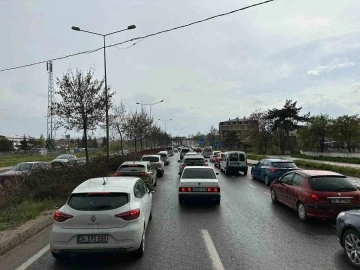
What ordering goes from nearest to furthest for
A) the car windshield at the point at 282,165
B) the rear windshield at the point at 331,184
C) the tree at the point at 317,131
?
the rear windshield at the point at 331,184, the car windshield at the point at 282,165, the tree at the point at 317,131

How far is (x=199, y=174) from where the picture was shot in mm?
11812

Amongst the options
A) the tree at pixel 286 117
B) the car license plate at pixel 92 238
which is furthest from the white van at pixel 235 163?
the tree at pixel 286 117

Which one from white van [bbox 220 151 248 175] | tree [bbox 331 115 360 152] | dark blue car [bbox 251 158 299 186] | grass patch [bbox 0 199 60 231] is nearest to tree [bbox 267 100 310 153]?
tree [bbox 331 115 360 152]

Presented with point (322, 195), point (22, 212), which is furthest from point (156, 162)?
point (322, 195)

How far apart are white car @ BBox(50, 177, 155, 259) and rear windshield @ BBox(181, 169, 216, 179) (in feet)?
19.9

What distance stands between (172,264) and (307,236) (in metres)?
3.50

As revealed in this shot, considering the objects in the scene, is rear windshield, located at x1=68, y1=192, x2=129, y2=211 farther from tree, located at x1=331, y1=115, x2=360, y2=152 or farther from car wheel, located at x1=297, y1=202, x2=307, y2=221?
tree, located at x1=331, y1=115, x2=360, y2=152

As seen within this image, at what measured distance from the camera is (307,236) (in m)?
7.15

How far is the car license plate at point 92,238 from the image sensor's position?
5324mm

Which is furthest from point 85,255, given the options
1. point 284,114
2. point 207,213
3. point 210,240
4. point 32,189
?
point 284,114

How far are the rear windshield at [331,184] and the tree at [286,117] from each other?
52.3m

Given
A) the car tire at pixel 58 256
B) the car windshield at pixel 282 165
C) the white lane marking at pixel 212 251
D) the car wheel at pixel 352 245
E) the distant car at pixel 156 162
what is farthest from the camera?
the distant car at pixel 156 162

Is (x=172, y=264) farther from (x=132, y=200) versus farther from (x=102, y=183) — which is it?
(x=102, y=183)

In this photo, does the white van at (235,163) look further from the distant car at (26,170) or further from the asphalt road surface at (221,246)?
the asphalt road surface at (221,246)
